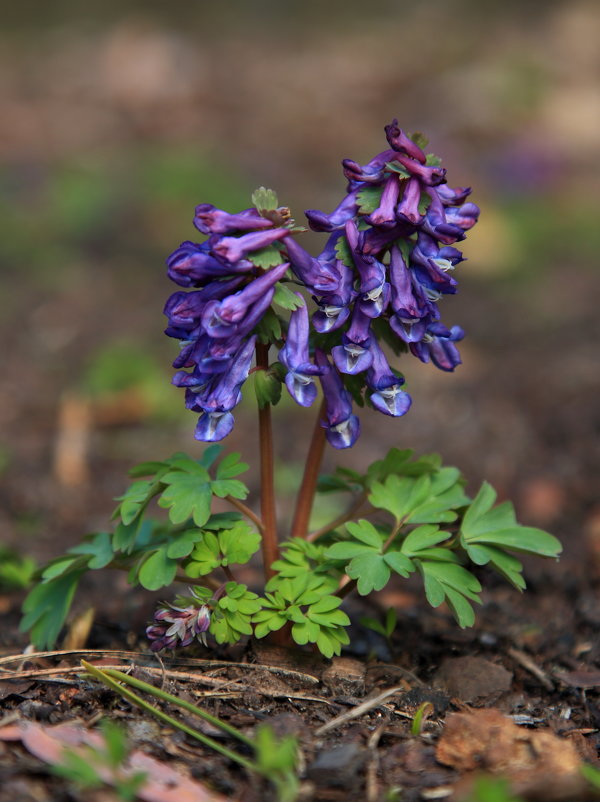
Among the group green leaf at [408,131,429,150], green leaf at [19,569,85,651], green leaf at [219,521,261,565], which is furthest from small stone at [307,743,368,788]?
green leaf at [408,131,429,150]

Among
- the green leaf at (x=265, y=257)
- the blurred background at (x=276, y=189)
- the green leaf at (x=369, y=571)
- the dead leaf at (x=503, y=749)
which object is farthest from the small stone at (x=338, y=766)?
the blurred background at (x=276, y=189)

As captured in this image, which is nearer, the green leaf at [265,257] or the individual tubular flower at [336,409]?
the green leaf at [265,257]

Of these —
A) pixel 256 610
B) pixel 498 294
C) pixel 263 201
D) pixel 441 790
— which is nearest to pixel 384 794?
pixel 441 790

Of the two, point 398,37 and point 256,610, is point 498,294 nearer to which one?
point 256,610

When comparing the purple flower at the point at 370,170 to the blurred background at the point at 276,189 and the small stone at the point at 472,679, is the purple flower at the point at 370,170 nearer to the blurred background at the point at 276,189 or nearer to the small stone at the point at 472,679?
the small stone at the point at 472,679

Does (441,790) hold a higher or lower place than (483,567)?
lower

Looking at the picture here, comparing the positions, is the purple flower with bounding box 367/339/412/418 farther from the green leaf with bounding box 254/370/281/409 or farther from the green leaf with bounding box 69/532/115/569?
the green leaf with bounding box 69/532/115/569

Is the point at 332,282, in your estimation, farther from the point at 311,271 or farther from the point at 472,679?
the point at 472,679
